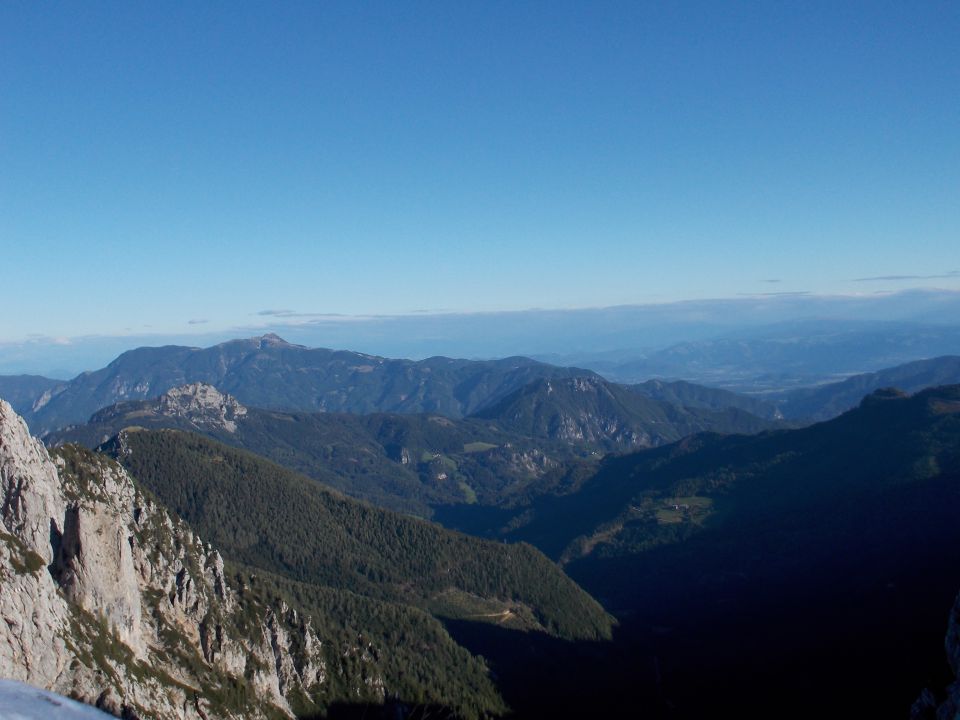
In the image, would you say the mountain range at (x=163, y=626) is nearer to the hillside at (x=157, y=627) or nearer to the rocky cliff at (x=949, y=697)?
the hillside at (x=157, y=627)

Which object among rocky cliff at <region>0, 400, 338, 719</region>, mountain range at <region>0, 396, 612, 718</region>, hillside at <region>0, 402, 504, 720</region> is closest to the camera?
rocky cliff at <region>0, 400, 338, 719</region>

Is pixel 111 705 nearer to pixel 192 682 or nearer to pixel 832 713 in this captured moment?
pixel 192 682

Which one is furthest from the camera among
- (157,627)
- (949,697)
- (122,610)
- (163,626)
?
(163,626)

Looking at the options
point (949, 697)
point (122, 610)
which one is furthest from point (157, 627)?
point (949, 697)

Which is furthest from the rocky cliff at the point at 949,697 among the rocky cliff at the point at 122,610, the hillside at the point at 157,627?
the hillside at the point at 157,627

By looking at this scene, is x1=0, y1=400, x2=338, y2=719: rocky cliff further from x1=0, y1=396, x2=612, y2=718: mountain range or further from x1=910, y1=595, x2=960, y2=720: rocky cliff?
x1=910, y1=595, x2=960, y2=720: rocky cliff

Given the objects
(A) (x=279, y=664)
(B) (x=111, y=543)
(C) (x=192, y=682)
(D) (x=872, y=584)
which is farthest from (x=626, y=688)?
(B) (x=111, y=543)

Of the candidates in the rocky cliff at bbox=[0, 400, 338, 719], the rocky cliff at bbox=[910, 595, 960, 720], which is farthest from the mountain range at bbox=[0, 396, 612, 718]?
the rocky cliff at bbox=[910, 595, 960, 720]

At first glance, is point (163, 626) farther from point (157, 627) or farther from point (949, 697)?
point (949, 697)
